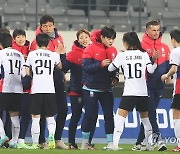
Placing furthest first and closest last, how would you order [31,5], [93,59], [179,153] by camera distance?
[31,5] < [93,59] < [179,153]

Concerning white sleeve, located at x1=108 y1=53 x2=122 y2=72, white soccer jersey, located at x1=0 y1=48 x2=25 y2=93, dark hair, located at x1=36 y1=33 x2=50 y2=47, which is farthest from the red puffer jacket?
white soccer jersey, located at x1=0 y1=48 x2=25 y2=93

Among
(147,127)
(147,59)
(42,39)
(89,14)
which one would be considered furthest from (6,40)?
(89,14)

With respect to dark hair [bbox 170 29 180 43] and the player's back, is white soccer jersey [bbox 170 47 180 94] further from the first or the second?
the player's back

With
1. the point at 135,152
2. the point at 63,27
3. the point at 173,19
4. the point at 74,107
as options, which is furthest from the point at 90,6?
the point at 135,152

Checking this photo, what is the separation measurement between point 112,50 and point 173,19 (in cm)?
1212

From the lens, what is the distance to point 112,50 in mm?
13578

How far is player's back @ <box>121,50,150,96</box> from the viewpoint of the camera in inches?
505

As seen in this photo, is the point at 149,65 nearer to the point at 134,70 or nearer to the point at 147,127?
the point at 134,70

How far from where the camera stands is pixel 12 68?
13.5 meters

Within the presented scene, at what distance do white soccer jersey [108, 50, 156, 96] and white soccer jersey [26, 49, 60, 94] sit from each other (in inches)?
39.2

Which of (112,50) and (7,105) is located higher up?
(112,50)

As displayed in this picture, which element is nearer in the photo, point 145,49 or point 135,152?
point 135,152

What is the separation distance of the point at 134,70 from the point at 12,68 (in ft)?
6.67

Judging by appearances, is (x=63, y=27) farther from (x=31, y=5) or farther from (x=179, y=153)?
(x=179, y=153)
